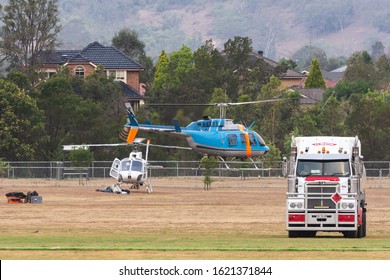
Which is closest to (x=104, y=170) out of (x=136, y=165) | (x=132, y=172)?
(x=136, y=165)

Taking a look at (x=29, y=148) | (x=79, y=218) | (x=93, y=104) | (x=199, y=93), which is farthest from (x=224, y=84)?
(x=79, y=218)

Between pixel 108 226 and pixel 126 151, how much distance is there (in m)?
72.2

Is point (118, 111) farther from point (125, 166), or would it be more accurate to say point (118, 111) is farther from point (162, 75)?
point (125, 166)

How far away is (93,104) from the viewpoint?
123 m

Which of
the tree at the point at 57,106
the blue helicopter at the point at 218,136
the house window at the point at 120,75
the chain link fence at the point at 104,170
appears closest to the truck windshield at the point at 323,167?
the blue helicopter at the point at 218,136

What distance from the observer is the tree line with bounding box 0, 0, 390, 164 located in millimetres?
114812

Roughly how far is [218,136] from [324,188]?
55380 mm

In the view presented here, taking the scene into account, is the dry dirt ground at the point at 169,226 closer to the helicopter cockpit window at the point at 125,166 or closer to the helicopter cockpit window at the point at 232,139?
the helicopter cockpit window at the point at 125,166

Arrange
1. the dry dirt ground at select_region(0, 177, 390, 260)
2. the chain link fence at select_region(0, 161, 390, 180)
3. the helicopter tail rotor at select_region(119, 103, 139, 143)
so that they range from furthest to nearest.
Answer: the chain link fence at select_region(0, 161, 390, 180)
the helicopter tail rotor at select_region(119, 103, 139, 143)
the dry dirt ground at select_region(0, 177, 390, 260)

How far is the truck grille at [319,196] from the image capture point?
40.6 meters

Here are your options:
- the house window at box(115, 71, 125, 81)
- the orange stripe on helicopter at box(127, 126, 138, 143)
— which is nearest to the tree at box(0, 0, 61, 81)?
the house window at box(115, 71, 125, 81)

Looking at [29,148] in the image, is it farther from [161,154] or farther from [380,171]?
[380,171]

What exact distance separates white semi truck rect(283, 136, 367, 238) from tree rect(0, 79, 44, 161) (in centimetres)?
7318

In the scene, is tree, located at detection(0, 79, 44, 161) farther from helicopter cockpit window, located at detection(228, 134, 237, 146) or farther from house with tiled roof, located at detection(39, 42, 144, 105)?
house with tiled roof, located at detection(39, 42, 144, 105)
